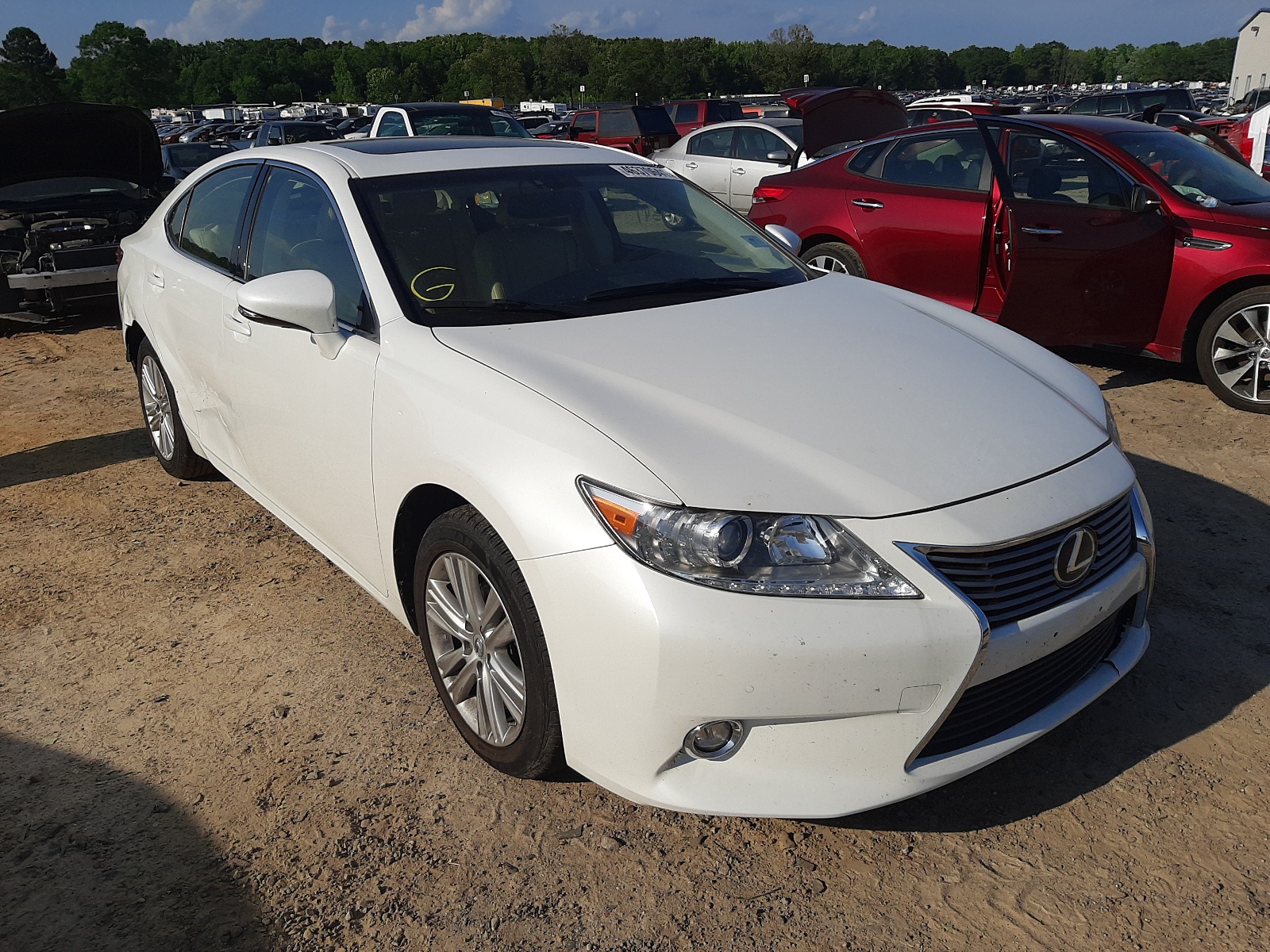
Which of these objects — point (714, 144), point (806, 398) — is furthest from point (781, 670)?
point (714, 144)

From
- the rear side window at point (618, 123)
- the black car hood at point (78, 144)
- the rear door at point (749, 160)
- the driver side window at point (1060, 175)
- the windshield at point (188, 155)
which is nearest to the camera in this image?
the driver side window at point (1060, 175)

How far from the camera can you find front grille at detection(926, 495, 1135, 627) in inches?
87.7

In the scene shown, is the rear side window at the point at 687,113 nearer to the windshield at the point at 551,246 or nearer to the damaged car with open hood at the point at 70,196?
the damaged car with open hood at the point at 70,196

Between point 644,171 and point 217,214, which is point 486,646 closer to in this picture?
point 644,171

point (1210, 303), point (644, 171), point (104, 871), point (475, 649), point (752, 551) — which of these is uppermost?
point (644, 171)

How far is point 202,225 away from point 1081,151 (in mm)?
4942

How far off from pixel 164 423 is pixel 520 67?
108 meters

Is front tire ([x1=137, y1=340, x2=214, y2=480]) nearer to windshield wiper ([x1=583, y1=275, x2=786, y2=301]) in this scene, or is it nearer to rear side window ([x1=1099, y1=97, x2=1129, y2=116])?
windshield wiper ([x1=583, y1=275, x2=786, y2=301])

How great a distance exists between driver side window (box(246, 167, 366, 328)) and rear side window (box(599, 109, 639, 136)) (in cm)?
1627

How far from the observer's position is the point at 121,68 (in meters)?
88.6

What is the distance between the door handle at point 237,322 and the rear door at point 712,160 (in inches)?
388

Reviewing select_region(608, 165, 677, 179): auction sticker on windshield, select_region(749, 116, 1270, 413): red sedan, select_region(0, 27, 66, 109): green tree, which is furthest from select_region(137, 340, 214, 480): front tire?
select_region(0, 27, 66, 109): green tree

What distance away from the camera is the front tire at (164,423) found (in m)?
4.67

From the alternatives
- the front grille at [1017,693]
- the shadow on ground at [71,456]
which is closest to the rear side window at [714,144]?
the shadow on ground at [71,456]
